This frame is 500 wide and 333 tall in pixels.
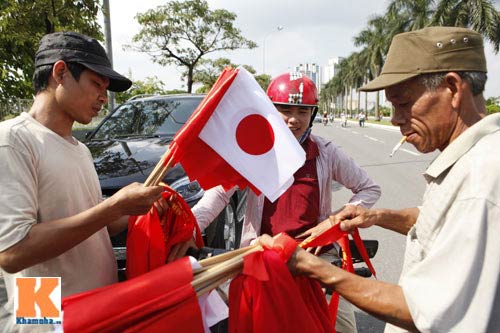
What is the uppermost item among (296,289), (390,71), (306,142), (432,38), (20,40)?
(20,40)

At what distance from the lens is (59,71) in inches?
65.9

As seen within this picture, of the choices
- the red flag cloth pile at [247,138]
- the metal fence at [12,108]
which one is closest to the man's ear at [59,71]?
the red flag cloth pile at [247,138]

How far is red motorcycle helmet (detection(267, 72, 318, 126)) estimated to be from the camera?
7.87 feet

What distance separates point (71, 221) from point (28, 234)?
0.15 meters

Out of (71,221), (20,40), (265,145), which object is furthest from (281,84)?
(20,40)

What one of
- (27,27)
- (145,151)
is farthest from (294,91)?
(27,27)

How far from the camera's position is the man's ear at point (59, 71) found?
5.45 feet

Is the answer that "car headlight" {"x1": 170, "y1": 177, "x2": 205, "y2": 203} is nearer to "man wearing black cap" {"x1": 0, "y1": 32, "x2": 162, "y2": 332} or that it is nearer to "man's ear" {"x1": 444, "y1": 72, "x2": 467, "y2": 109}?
"man wearing black cap" {"x1": 0, "y1": 32, "x2": 162, "y2": 332}

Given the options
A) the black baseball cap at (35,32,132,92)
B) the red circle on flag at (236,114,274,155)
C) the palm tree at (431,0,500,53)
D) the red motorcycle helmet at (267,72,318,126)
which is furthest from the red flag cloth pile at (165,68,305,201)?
the palm tree at (431,0,500,53)

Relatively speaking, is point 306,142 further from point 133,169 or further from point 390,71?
point 133,169

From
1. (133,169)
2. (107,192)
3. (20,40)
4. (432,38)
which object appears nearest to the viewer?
(432,38)

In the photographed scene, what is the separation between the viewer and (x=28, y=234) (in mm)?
1454

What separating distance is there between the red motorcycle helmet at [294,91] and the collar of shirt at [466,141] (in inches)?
44.7

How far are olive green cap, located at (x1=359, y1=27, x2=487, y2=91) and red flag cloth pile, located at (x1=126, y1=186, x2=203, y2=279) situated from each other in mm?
1015
